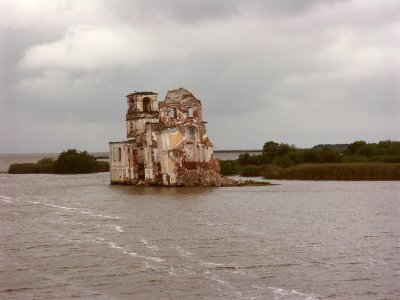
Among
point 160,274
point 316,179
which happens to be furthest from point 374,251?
point 316,179

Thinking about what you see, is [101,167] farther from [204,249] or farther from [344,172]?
[204,249]

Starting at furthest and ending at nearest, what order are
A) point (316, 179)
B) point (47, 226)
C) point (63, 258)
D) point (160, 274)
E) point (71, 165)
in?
1. point (71, 165)
2. point (316, 179)
3. point (47, 226)
4. point (63, 258)
5. point (160, 274)

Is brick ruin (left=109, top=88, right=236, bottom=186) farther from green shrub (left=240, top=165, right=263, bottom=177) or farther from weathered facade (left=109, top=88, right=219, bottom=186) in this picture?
green shrub (left=240, top=165, right=263, bottom=177)

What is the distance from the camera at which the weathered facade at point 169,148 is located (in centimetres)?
6419

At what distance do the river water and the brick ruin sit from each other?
16288 mm

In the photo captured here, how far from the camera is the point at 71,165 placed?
116 meters

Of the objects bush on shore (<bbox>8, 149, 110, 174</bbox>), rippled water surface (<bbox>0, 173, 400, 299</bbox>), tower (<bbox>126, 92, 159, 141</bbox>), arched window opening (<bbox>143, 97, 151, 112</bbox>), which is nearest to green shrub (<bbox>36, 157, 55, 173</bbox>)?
bush on shore (<bbox>8, 149, 110, 174</bbox>)

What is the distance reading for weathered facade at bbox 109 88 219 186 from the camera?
64.2m

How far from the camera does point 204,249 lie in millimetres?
26359

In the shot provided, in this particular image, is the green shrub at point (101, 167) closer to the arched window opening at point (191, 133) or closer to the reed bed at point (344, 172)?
the reed bed at point (344, 172)


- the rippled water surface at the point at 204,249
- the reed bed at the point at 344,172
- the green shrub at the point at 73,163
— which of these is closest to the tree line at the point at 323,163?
the reed bed at the point at 344,172

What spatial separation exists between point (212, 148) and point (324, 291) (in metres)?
48.5

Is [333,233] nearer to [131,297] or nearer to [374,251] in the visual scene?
[374,251]

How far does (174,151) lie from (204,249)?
3774 cm
